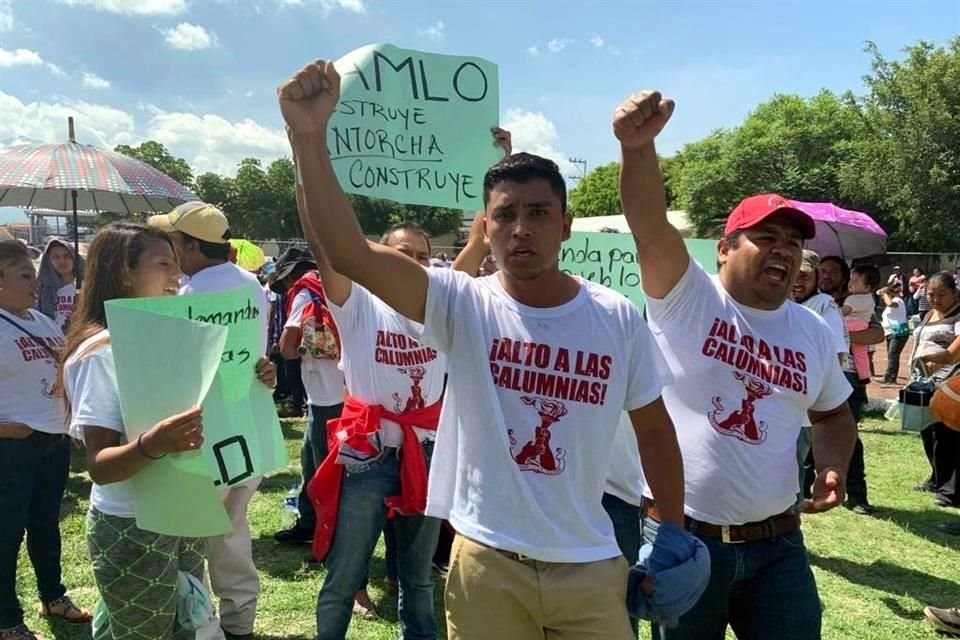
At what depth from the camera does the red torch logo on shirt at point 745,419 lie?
7.56 ft

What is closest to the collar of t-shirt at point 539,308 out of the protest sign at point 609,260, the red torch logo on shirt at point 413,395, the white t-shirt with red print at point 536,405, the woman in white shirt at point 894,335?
the white t-shirt with red print at point 536,405

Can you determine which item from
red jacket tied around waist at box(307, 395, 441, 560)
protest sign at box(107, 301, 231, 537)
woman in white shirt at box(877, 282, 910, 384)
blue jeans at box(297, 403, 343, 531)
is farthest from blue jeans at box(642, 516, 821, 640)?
woman in white shirt at box(877, 282, 910, 384)

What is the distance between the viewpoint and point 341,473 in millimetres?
2904

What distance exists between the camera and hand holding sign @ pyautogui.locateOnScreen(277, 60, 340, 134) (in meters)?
1.81

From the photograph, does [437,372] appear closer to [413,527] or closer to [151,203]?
[413,527]

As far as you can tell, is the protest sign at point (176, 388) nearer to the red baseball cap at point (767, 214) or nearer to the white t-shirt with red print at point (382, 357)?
the white t-shirt with red print at point (382, 357)

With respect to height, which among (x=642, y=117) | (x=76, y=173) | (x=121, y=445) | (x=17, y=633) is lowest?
(x=17, y=633)

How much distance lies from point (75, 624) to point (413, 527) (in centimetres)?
213

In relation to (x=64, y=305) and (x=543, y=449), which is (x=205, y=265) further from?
(x=64, y=305)

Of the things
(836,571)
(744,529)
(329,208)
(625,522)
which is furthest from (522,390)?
(836,571)

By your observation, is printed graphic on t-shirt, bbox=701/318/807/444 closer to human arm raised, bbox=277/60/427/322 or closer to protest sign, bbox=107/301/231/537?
human arm raised, bbox=277/60/427/322

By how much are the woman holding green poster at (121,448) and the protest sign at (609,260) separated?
2283 mm

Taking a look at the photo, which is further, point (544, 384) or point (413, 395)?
point (413, 395)

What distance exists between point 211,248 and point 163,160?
65666 mm
